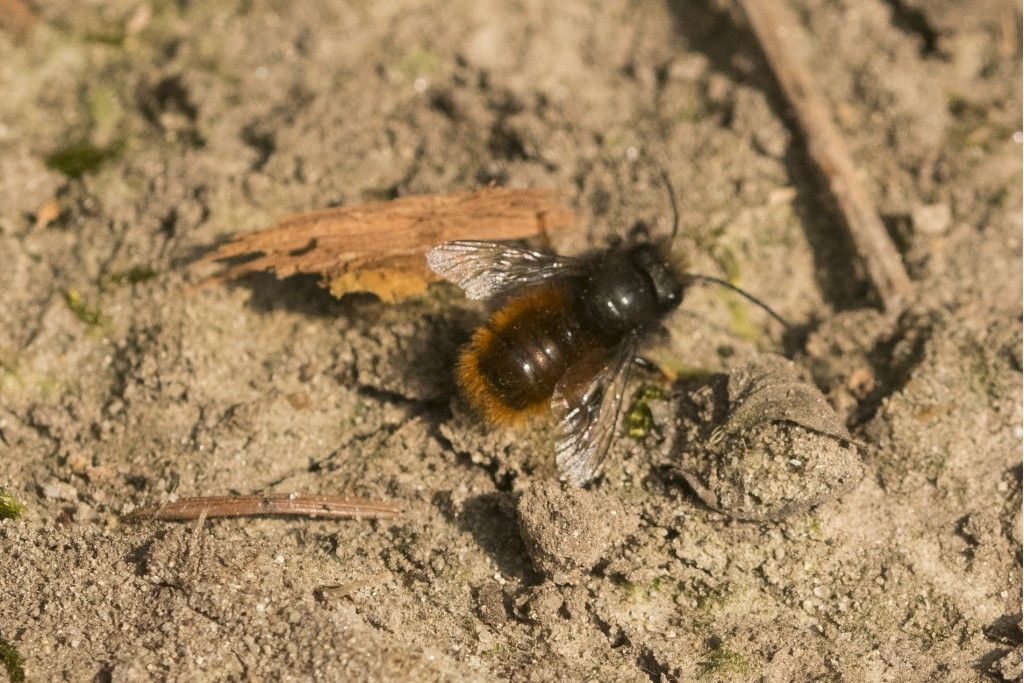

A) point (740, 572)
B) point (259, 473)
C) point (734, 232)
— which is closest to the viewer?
point (740, 572)

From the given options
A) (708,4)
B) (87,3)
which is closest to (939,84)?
(708,4)

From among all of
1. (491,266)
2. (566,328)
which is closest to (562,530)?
(566,328)

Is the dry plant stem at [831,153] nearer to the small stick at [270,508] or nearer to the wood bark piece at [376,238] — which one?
the wood bark piece at [376,238]

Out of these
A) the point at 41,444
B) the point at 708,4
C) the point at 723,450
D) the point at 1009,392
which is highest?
the point at 708,4

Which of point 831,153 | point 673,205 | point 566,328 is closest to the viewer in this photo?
point 566,328

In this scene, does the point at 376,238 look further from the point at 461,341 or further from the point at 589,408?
the point at 589,408

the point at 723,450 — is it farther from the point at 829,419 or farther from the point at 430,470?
the point at 430,470

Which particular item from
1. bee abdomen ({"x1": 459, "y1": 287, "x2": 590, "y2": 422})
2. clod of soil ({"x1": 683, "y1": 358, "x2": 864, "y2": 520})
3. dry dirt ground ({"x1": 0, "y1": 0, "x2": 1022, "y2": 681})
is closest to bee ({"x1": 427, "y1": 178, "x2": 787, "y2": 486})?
bee abdomen ({"x1": 459, "y1": 287, "x2": 590, "y2": 422})

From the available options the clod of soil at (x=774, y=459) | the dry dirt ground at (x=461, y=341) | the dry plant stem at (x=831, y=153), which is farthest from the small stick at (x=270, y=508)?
the dry plant stem at (x=831, y=153)
